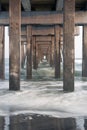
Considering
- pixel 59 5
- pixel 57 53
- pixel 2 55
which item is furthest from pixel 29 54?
pixel 59 5

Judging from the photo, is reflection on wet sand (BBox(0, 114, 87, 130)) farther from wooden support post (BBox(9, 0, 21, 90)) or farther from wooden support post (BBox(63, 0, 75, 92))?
wooden support post (BBox(9, 0, 21, 90))

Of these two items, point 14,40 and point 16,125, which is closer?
point 16,125

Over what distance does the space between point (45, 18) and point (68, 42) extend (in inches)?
191

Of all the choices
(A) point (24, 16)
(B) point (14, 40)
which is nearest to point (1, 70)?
(A) point (24, 16)

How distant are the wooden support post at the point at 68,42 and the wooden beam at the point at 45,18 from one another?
4400 mm

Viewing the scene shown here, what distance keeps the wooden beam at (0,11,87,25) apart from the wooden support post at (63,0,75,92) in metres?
4.40

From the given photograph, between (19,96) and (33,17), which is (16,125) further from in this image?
(33,17)

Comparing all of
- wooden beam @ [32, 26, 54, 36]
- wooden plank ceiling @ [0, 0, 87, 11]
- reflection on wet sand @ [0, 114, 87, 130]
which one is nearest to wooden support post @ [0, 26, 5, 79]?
wooden plank ceiling @ [0, 0, 87, 11]

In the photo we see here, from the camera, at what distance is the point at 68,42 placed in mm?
9617

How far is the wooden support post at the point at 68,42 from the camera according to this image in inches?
379

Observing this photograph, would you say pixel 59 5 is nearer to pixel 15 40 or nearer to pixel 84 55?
pixel 84 55

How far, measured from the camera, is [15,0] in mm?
9930

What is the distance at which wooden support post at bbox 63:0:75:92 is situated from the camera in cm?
962

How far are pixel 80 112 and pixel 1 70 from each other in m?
9.04
